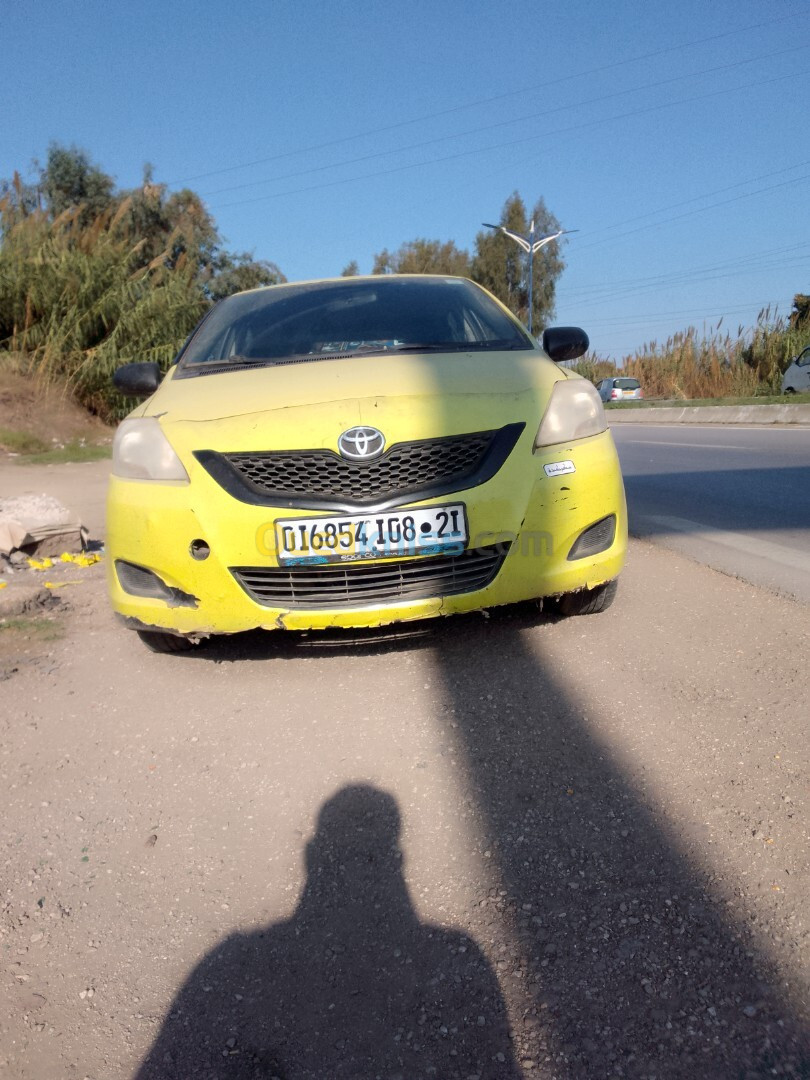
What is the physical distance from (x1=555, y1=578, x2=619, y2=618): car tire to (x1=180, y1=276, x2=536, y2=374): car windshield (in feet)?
3.64

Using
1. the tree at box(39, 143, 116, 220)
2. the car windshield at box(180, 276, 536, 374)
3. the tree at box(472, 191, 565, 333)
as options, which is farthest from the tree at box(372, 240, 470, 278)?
the car windshield at box(180, 276, 536, 374)

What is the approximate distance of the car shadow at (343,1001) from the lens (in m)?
1.49

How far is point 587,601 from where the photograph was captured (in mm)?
3557

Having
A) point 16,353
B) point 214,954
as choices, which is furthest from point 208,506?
point 16,353

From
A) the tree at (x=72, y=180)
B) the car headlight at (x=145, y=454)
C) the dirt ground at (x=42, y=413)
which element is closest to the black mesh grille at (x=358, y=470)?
the car headlight at (x=145, y=454)

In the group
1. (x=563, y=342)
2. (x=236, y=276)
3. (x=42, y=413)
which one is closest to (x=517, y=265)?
(x=236, y=276)

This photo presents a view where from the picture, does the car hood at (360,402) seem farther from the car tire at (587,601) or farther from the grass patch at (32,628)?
the grass patch at (32,628)

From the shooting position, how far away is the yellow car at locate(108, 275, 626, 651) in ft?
9.77

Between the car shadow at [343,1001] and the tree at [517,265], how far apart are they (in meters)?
52.7

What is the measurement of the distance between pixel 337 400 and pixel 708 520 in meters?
3.87

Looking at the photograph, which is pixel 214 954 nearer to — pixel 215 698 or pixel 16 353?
pixel 215 698

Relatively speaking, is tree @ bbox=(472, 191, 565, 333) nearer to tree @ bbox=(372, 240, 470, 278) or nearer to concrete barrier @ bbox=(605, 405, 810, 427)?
tree @ bbox=(372, 240, 470, 278)

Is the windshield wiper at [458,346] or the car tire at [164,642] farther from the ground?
the windshield wiper at [458,346]

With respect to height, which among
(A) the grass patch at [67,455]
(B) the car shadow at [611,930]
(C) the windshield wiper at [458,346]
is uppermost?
(C) the windshield wiper at [458,346]
